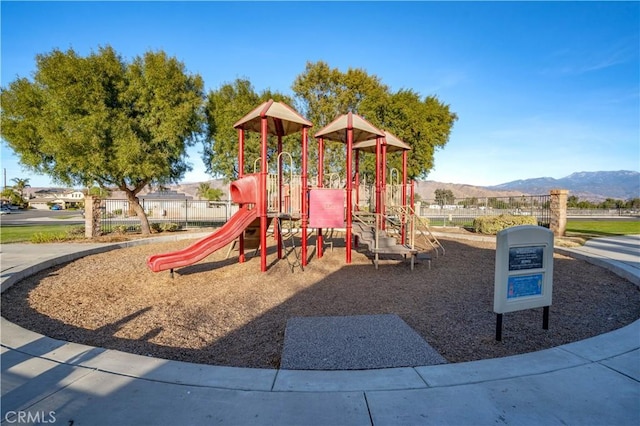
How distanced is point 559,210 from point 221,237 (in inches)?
605

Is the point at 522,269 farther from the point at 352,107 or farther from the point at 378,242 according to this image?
the point at 352,107

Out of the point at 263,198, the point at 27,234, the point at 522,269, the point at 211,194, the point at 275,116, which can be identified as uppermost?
the point at 275,116

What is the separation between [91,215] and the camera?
1459 centimetres

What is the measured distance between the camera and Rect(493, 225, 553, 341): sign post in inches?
163

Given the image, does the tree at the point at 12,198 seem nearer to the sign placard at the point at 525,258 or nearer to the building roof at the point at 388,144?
the building roof at the point at 388,144

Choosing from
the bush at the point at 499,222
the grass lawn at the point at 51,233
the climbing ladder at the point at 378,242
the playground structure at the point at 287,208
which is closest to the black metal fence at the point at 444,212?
the bush at the point at 499,222

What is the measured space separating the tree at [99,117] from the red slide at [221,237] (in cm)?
831

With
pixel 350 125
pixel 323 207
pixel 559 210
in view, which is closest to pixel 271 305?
pixel 323 207

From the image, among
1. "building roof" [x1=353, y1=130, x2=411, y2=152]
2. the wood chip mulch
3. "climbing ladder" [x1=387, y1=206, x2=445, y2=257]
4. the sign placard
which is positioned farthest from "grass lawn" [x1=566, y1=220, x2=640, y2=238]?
the sign placard

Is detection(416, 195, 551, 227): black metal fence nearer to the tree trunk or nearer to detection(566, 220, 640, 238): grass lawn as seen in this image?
detection(566, 220, 640, 238): grass lawn

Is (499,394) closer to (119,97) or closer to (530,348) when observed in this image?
(530,348)

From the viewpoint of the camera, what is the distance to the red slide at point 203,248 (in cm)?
748

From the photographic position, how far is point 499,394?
2.80 meters

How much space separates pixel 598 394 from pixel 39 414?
441 cm
